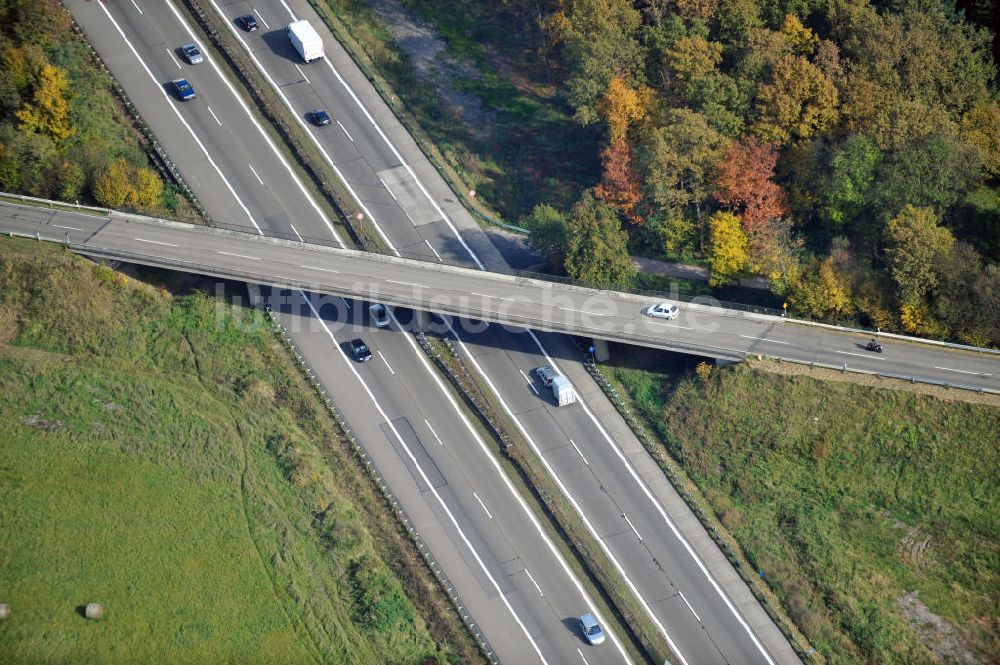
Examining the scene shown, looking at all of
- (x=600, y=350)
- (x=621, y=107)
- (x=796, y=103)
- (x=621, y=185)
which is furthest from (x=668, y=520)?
(x=796, y=103)

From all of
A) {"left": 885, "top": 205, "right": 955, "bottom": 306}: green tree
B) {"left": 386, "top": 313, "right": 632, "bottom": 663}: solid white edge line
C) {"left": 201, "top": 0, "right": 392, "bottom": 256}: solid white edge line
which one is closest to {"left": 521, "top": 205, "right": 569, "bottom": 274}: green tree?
{"left": 201, "top": 0, "right": 392, "bottom": 256}: solid white edge line

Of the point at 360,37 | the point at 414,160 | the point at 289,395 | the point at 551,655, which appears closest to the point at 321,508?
the point at 289,395

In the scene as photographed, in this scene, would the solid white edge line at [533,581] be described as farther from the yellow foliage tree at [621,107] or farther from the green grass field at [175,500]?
the yellow foliage tree at [621,107]

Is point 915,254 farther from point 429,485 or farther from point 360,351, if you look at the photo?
point 360,351

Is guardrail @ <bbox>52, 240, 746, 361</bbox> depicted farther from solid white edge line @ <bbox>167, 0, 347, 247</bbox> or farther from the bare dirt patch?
the bare dirt patch

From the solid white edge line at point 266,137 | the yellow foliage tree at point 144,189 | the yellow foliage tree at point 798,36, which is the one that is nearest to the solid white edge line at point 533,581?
the solid white edge line at point 266,137

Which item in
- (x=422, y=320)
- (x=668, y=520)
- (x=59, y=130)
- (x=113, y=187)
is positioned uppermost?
(x=59, y=130)

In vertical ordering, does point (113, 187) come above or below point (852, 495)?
above
